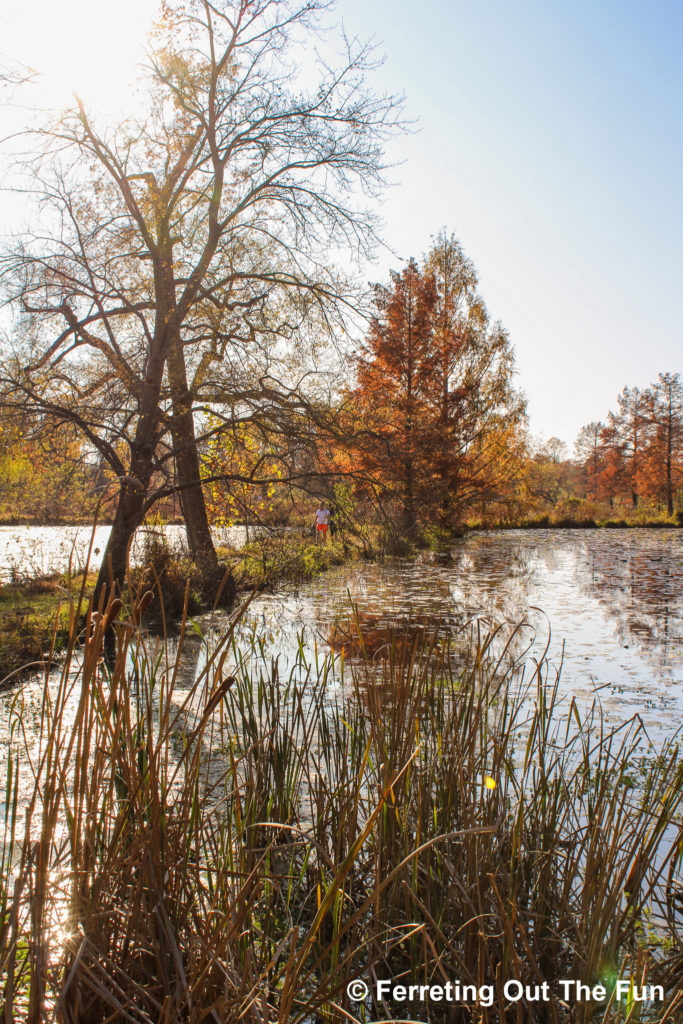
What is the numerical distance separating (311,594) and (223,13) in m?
9.13

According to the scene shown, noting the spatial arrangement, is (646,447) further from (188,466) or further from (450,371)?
(188,466)

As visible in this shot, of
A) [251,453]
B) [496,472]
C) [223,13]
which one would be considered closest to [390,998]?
[251,453]

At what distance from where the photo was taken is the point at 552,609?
10.7m

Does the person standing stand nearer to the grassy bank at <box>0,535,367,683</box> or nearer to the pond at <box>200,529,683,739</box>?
the pond at <box>200,529,683,739</box>

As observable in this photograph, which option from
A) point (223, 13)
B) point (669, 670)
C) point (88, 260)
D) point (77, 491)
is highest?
point (223, 13)

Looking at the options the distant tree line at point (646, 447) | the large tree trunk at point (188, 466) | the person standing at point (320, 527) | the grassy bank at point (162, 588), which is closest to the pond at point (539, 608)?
the grassy bank at point (162, 588)

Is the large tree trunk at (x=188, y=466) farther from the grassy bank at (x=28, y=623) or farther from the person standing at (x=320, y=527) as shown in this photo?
the person standing at (x=320, y=527)

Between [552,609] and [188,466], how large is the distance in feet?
20.2

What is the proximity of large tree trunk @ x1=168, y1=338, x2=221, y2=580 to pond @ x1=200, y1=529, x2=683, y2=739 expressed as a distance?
1.19 meters

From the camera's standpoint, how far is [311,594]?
40.4 feet

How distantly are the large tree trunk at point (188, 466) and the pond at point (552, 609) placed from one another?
1.19 m

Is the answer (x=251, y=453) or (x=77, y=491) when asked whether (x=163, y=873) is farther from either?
(x=251, y=453)

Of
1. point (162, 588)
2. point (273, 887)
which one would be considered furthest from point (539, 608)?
point (162, 588)

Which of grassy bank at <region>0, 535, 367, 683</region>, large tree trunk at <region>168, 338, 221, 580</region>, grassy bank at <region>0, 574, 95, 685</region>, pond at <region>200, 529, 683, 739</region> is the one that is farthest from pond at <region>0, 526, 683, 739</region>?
large tree trunk at <region>168, 338, 221, 580</region>
